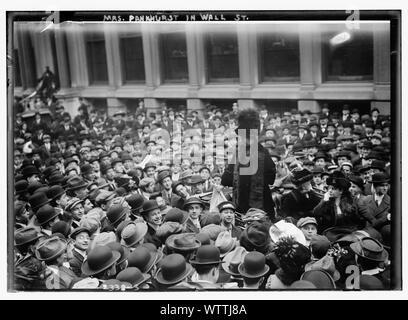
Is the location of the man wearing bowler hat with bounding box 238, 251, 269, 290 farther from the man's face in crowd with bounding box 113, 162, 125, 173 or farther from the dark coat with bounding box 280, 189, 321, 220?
the man's face in crowd with bounding box 113, 162, 125, 173

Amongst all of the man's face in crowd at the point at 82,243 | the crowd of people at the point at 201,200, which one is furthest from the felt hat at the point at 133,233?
the man's face in crowd at the point at 82,243

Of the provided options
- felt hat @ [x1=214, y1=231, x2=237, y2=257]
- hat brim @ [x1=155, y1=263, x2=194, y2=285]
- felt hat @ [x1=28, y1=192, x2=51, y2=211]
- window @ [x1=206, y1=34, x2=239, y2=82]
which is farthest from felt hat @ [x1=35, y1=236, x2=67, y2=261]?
window @ [x1=206, y1=34, x2=239, y2=82]

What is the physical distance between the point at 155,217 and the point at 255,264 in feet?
3.07

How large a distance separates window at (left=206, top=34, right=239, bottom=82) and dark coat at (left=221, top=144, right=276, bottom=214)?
2.20ft

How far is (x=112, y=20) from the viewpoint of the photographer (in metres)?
5.41

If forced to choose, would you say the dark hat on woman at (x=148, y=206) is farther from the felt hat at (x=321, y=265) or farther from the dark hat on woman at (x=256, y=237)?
the felt hat at (x=321, y=265)

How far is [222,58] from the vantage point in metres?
5.46

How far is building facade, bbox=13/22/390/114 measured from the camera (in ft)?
17.5

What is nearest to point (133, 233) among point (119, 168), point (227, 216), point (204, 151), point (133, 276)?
point (133, 276)

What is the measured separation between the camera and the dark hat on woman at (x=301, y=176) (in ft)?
17.8

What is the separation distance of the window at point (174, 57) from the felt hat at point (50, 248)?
167 centimetres
